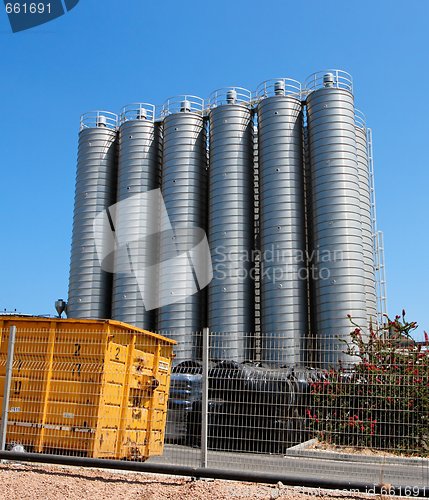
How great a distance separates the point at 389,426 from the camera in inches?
273

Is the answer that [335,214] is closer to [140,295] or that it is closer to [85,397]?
[140,295]

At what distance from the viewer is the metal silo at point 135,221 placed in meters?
24.7

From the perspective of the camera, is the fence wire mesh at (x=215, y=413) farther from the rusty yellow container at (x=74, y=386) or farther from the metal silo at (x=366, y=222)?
the metal silo at (x=366, y=222)

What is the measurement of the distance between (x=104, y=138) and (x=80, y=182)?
2.59 m

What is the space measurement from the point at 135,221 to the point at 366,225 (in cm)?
1031

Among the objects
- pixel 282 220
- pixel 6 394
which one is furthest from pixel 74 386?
pixel 282 220

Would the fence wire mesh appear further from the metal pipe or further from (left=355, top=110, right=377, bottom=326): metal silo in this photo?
(left=355, top=110, right=377, bottom=326): metal silo

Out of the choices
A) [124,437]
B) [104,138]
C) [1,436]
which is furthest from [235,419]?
[104,138]

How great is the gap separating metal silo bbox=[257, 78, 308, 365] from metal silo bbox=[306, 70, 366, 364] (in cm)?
59

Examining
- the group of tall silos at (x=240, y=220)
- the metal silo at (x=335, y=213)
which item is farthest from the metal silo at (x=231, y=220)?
the metal silo at (x=335, y=213)

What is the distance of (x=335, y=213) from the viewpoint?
2220 centimetres

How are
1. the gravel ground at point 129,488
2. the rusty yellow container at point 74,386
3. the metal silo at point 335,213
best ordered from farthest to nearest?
1. the metal silo at point 335,213
2. the rusty yellow container at point 74,386
3. the gravel ground at point 129,488

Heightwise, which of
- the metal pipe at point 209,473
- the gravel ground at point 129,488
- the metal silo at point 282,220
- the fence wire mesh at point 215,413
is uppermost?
the metal silo at point 282,220

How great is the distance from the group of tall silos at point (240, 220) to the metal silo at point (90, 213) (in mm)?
64
